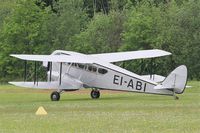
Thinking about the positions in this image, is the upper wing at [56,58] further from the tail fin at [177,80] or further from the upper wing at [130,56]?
the tail fin at [177,80]

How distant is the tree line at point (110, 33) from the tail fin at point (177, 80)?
3359cm

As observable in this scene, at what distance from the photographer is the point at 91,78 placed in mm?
41531

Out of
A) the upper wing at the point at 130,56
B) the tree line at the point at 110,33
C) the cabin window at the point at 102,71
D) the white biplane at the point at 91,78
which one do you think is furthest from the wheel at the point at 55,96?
the tree line at the point at 110,33

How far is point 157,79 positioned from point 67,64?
5.73 meters

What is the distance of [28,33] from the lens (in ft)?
276

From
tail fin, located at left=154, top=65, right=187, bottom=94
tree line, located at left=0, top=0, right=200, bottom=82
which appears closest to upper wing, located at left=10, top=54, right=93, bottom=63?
tail fin, located at left=154, top=65, right=187, bottom=94

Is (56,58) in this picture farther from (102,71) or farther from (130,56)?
(130,56)

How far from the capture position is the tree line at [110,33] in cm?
7538

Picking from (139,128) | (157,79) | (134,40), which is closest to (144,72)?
(134,40)

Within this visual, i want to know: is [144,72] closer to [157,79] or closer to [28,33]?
[28,33]

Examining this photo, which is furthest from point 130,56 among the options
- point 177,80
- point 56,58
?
point 177,80

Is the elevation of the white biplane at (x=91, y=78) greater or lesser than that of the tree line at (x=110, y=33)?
greater

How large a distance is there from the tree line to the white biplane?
29.2 m

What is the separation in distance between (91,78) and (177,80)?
21.0ft
